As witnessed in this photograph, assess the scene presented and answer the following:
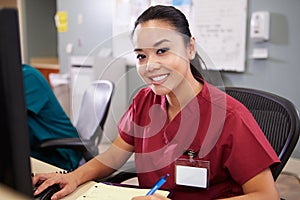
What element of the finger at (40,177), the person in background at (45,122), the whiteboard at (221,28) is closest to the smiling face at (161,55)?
the finger at (40,177)

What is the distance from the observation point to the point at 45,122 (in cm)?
185

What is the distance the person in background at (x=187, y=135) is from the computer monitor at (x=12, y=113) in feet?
1.92

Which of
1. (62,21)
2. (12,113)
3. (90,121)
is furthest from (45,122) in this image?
(62,21)

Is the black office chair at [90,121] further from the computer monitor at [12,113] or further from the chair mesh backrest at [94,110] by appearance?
the computer monitor at [12,113]

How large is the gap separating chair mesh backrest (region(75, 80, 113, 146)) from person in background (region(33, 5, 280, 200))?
54 centimetres

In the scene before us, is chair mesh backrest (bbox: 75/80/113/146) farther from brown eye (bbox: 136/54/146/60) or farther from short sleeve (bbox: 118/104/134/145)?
brown eye (bbox: 136/54/146/60)

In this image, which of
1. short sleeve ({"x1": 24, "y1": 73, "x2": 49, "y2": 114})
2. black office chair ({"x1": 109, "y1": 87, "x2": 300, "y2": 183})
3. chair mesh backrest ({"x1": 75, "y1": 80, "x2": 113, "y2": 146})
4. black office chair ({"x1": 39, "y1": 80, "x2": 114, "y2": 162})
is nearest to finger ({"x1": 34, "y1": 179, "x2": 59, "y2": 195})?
black office chair ({"x1": 109, "y1": 87, "x2": 300, "y2": 183})

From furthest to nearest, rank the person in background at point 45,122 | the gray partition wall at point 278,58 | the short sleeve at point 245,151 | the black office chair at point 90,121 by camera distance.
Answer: the gray partition wall at point 278,58, the person in background at point 45,122, the black office chair at point 90,121, the short sleeve at point 245,151

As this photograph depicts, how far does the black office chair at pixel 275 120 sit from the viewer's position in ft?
3.49

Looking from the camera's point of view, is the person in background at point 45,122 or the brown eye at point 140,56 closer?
the brown eye at point 140,56

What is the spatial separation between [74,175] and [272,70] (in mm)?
2176

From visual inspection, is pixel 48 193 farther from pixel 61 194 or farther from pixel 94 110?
pixel 94 110

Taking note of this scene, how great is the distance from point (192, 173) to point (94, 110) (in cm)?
85

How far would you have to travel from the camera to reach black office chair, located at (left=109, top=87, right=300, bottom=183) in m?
1.06
